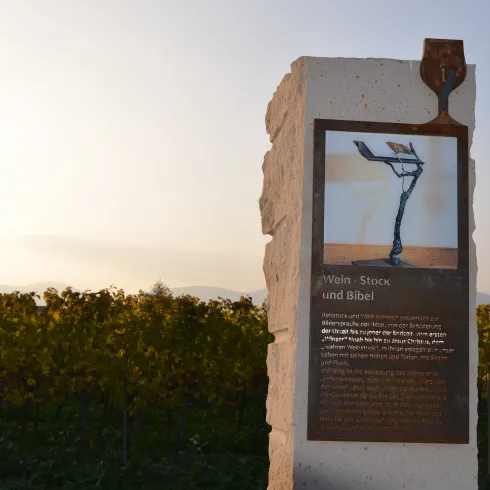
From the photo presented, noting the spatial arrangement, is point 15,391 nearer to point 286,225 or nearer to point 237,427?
point 237,427

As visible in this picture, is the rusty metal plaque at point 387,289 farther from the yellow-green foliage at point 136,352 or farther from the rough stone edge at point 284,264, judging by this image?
the yellow-green foliage at point 136,352

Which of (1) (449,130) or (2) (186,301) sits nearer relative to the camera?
(1) (449,130)

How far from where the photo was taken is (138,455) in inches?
458

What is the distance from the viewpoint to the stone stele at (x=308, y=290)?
450cm

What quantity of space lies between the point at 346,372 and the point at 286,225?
3.22ft

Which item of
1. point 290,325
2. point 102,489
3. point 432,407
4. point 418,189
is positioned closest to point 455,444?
point 432,407

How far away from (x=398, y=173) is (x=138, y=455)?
8.20 m

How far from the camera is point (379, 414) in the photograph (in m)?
4.53

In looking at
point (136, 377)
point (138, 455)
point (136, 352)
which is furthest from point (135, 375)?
point (138, 455)

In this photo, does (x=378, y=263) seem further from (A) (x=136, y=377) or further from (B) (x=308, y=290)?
(A) (x=136, y=377)

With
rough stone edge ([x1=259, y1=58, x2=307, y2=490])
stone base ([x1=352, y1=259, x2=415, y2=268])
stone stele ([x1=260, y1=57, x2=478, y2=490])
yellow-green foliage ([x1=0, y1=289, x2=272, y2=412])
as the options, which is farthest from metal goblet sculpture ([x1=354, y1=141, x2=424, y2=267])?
yellow-green foliage ([x1=0, y1=289, x2=272, y2=412])

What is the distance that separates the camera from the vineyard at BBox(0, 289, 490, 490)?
11477mm

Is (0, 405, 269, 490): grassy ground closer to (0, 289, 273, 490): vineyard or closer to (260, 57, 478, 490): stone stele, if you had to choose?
(0, 289, 273, 490): vineyard

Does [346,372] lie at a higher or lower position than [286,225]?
lower
